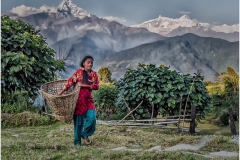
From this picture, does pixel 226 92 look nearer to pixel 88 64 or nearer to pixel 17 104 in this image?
pixel 17 104

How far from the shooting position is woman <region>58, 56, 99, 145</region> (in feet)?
15.6

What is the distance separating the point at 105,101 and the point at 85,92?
5630 mm

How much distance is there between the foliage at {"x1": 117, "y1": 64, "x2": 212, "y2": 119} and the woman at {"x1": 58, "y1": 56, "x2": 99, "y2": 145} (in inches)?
117

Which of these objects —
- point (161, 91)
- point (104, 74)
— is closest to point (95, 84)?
point (161, 91)

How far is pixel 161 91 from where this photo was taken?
25.7 feet

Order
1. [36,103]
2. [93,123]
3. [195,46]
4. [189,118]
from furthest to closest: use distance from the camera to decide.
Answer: [195,46]
[36,103]
[189,118]
[93,123]

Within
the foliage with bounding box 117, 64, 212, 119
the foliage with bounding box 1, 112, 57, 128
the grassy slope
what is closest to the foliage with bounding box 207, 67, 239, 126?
the foliage with bounding box 117, 64, 212, 119

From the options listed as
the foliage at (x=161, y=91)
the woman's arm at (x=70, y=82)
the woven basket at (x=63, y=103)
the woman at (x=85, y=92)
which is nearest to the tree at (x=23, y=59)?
the foliage at (x=161, y=91)

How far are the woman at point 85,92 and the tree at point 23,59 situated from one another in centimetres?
324

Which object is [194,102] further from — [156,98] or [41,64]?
[41,64]

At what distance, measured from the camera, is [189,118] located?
759 cm

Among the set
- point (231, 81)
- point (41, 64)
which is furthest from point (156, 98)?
point (231, 81)

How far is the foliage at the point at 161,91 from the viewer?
25.2ft

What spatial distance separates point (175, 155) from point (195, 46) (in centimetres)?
1867
